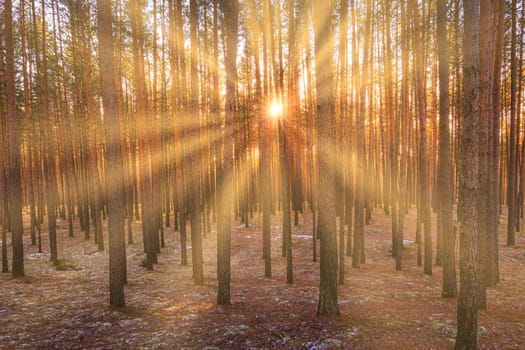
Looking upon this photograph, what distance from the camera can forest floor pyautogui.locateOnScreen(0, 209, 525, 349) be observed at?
6.02m

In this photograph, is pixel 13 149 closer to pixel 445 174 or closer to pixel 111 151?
pixel 111 151

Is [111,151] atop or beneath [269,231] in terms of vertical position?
atop

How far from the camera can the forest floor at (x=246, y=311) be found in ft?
19.7

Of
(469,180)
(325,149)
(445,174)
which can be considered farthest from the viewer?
(445,174)

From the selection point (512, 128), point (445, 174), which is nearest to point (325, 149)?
point (445, 174)

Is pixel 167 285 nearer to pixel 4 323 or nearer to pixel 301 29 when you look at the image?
pixel 4 323

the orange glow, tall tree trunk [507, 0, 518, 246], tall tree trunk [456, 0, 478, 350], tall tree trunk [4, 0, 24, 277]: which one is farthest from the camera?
the orange glow

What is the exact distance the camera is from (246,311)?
7.85m

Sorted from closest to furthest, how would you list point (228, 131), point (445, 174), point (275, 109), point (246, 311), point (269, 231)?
point (246, 311), point (228, 131), point (445, 174), point (269, 231), point (275, 109)

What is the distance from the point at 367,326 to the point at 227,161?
5.43 m

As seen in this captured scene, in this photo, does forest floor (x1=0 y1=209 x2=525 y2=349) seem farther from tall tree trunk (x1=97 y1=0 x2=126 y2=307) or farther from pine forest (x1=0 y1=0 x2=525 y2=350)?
tall tree trunk (x1=97 y1=0 x2=126 y2=307)

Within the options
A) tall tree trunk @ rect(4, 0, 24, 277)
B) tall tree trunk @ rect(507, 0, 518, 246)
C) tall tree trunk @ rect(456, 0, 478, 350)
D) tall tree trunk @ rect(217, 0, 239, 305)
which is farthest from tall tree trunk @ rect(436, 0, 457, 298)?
tall tree trunk @ rect(4, 0, 24, 277)

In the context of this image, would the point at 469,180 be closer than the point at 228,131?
Yes

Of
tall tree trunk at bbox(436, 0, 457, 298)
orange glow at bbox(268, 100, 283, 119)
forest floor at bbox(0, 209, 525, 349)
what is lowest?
forest floor at bbox(0, 209, 525, 349)
